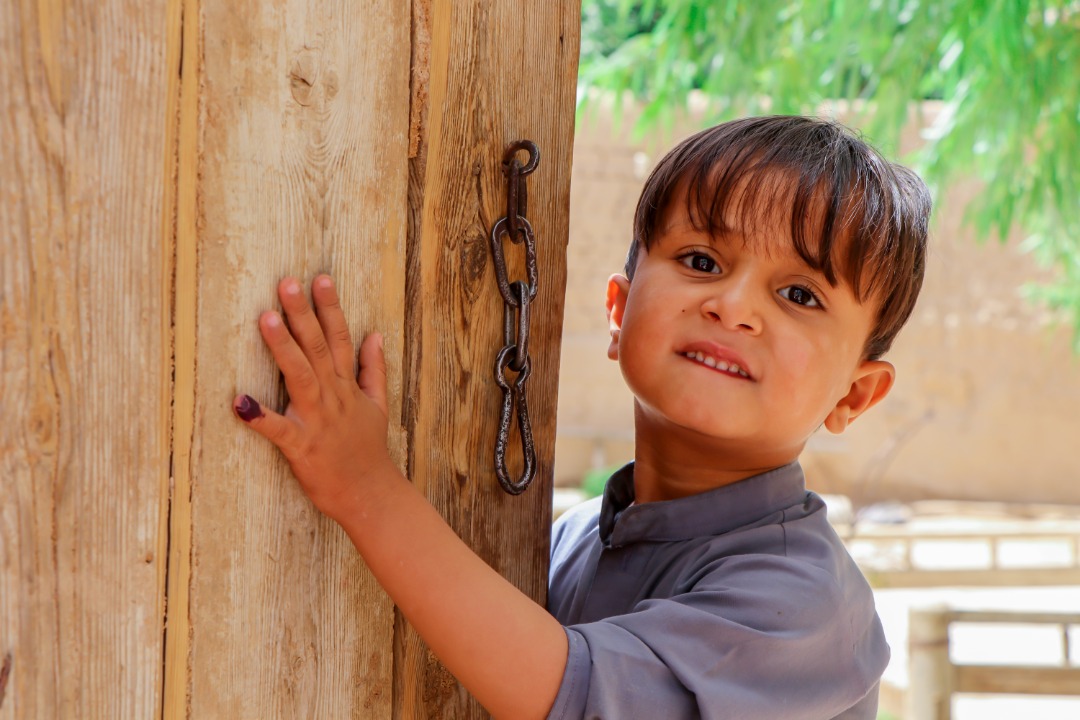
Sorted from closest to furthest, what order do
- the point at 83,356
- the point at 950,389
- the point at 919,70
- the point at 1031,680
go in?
1. the point at 83,356
2. the point at 1031,680
3. the point at 919,70
4. the point at 950,389

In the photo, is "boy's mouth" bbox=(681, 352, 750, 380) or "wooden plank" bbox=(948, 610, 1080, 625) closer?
"boy's mouth" bbox=(681, 352, 750, 380)

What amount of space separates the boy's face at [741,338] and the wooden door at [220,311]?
0.21m

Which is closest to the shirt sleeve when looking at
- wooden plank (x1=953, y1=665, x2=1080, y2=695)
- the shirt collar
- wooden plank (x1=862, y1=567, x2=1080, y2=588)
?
the shirt collar

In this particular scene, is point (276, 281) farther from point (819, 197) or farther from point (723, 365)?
point (819, 197)

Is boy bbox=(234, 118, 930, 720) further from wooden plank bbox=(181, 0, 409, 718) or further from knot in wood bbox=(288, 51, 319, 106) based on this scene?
knot in wood bbox=(288, 51, 319, 106)

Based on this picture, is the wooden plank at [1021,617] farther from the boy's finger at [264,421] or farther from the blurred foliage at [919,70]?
the boy's finger at [264,421]

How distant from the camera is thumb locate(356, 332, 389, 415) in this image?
1.01 m

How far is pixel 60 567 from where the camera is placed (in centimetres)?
80

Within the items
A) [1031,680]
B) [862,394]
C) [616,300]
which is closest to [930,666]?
[1031,680]

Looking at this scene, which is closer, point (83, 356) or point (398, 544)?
point (83, 356)

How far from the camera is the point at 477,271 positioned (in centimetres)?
114

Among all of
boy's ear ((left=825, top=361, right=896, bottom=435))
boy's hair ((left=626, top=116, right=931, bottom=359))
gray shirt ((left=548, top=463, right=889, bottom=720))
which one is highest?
boy's hair ((left=626, top=116, right=931, bottom=359))

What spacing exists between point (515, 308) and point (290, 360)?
0.96 ft

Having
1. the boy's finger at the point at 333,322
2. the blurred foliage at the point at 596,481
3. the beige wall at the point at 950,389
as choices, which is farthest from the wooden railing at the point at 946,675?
→ the beige wall at the point at 950,389
